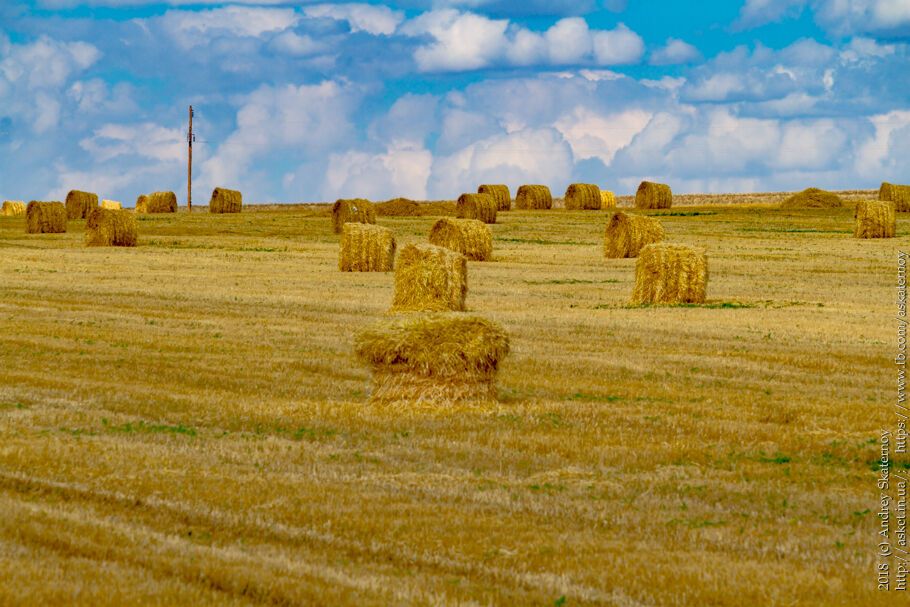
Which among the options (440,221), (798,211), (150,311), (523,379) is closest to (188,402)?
(523,379)

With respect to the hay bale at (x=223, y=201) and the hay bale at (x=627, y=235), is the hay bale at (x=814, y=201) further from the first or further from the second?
the hay bale at (x=627, y=235)

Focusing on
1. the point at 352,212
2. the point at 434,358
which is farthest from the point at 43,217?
the point at 434,358

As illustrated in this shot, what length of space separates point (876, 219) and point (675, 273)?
2889cm

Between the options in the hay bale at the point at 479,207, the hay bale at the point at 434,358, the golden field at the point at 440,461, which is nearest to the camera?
the golden field at the point at 440,461

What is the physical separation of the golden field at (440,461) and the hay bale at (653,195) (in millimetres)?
50084

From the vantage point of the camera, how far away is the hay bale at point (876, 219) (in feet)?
186

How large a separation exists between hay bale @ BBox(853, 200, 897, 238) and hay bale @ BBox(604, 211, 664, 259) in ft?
41.4

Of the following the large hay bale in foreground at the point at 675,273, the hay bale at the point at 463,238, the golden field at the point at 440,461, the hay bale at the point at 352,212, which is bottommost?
the golden field at the point at 440,461

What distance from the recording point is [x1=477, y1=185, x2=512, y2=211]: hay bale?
3046 inches

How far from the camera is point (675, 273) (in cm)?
3075

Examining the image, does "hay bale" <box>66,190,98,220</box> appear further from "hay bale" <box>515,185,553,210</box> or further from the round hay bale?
the round hay bale

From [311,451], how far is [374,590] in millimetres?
4823

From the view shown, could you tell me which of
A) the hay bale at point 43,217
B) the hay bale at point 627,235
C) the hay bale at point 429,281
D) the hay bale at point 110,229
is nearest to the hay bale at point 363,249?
the hay bale at point 627,235

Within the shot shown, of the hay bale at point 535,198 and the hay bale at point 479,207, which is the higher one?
the hay bale at point 535,198
